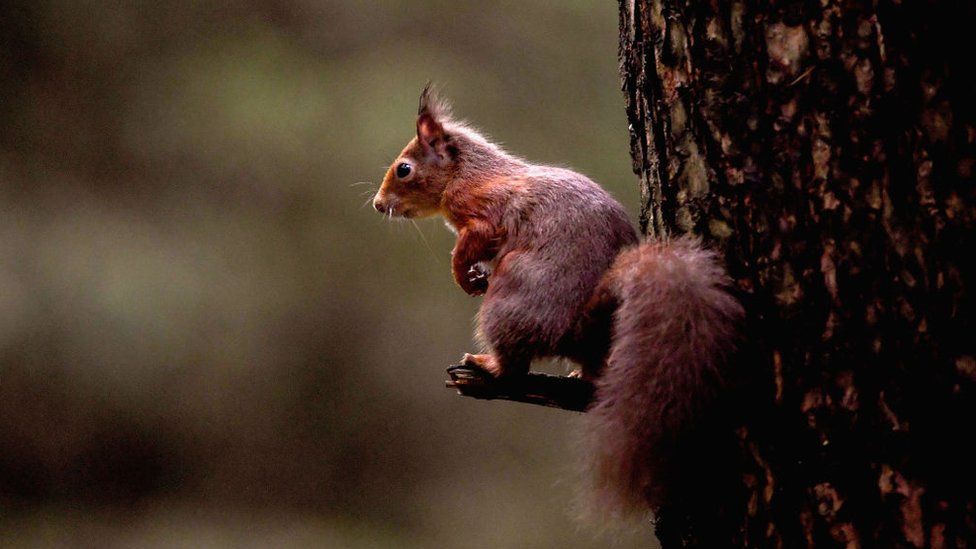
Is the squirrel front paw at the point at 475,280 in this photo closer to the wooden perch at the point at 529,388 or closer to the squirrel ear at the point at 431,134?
the wooden perch at the point at 529,388

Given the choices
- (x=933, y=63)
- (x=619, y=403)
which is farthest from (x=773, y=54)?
(x=619, y=403)

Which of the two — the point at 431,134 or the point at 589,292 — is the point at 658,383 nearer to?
the point at 589,292

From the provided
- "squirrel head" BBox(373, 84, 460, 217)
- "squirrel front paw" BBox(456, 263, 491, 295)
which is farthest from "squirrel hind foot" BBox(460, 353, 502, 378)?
"squirrel head" BBox(373, 84, 460, 217)

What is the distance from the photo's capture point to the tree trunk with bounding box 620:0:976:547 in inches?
49.7

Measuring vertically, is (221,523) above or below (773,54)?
below

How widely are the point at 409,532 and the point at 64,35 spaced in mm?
3685

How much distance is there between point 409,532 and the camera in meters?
6.29

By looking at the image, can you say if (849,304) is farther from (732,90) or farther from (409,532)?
(409,532)

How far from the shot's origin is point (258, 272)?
19.2 feet

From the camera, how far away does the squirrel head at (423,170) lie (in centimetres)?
226

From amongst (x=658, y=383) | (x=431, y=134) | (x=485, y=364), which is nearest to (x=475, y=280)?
(x=485, y=364)

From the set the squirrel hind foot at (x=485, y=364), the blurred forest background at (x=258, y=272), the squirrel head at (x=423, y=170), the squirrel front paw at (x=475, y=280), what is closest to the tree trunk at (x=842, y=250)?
the squirrel hind foot at (x=485, y=364)

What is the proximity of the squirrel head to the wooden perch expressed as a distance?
1.83 feet

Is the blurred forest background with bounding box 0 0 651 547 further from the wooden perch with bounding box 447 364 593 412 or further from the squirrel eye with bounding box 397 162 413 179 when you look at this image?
the wooden perch with bounding box 447 364 593 412
